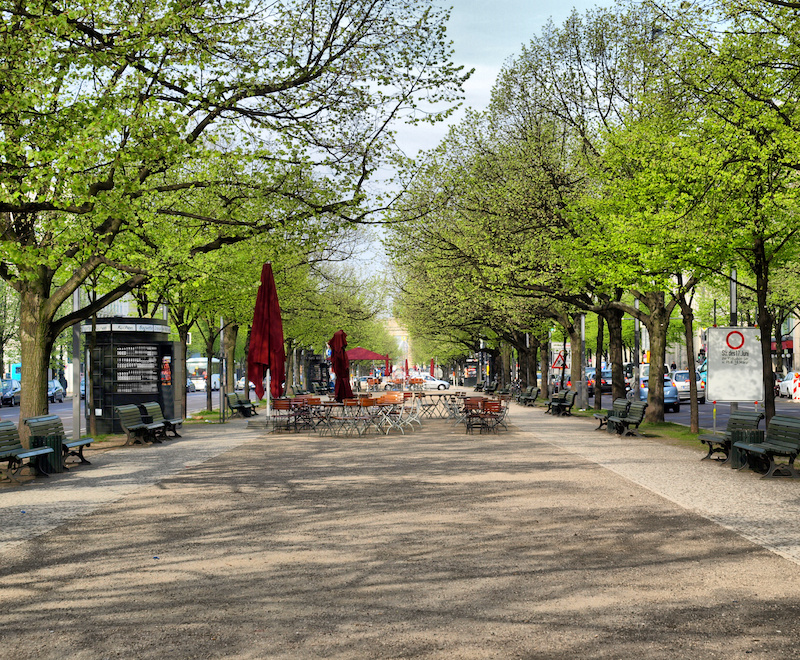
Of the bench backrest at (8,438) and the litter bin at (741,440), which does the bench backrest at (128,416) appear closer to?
the bench backrest at (8,438)

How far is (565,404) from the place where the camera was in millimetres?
31328

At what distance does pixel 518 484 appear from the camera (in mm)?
12289

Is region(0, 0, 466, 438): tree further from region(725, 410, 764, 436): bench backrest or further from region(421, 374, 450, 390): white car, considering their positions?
region(421, 374, 450, 390): white car

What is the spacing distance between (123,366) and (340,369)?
826cm

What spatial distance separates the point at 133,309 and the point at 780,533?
111ft

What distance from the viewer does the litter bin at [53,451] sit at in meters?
14.1

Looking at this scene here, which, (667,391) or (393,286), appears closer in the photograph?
(667,391)

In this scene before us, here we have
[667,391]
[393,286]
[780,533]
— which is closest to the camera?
[780,533]

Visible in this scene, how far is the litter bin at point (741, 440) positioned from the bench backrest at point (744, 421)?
14.2 inches

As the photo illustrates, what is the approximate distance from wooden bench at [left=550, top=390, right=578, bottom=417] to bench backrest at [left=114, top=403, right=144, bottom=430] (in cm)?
1629

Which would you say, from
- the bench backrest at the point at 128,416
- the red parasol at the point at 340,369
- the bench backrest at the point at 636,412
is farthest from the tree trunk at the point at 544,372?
the bench backrest at the point at 128,416

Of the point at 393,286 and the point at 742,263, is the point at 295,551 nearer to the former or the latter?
the point at 742,263

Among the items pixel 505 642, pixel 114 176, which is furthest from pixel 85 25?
pixel 505 642

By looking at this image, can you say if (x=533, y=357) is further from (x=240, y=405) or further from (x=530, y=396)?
(x=240, y=405)
